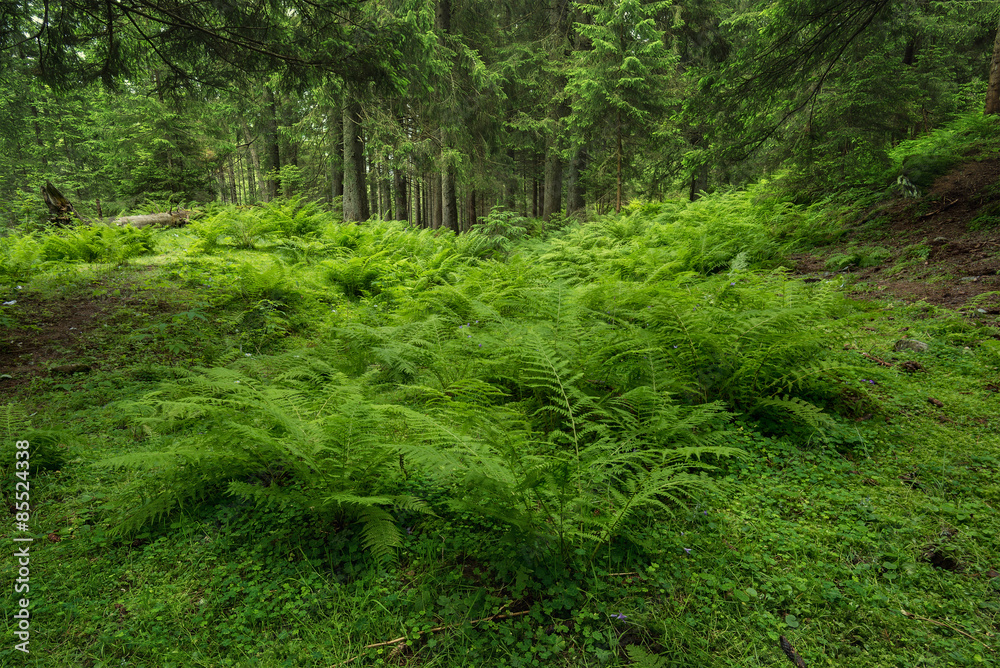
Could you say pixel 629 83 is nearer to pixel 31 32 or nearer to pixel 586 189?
pixel 586 189

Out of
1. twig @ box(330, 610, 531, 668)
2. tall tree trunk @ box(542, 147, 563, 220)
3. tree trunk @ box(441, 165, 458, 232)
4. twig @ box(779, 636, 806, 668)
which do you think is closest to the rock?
twig @ box(779, 636, 806, 668)

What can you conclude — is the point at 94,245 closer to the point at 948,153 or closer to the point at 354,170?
the point at 354,170

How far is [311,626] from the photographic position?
1.56 metres

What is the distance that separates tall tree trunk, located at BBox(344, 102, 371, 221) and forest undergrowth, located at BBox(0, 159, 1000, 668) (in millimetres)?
7822

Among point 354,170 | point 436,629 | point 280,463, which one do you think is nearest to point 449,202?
point 354,170

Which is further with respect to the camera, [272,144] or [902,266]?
[272,144]

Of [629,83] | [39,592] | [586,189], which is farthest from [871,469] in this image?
[586,189]

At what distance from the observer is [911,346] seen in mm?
3453

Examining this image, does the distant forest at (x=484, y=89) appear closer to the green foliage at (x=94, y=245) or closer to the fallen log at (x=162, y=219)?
the fallen log at (x=162, y=219)

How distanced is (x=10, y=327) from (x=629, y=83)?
10.8 metres

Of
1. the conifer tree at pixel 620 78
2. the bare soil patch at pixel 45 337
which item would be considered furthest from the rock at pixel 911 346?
the conifer tree at pixel 620 78

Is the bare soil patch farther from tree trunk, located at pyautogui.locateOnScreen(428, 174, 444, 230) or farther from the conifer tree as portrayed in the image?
tree trunk, located at pyautogui.locateOnScreen(428, 174, 444, 230)

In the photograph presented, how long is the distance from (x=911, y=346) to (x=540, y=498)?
3.51 metres

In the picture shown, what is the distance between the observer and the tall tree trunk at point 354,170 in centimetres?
1030
